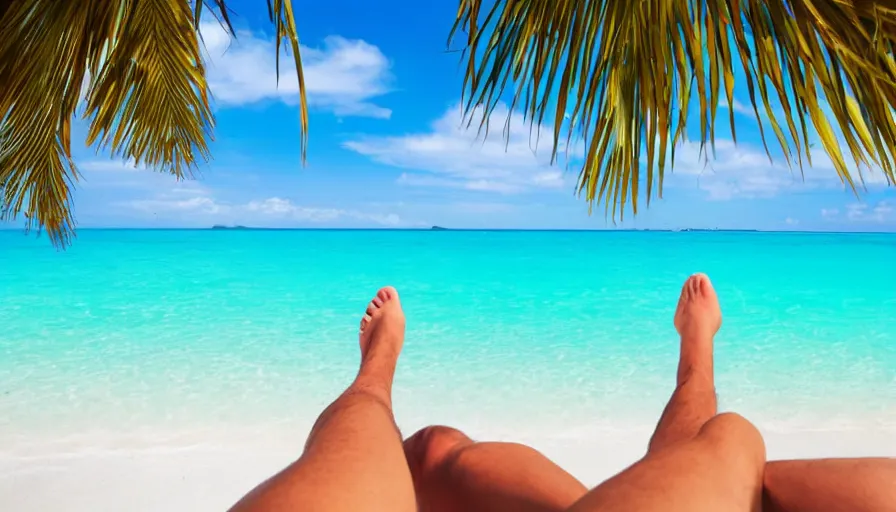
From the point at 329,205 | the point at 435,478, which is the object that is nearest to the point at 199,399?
the point at 435,478

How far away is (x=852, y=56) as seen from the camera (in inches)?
46.1

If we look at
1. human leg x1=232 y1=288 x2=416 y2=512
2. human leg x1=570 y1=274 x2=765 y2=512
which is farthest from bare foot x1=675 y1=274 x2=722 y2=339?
human leg x1=232 y1=288 x2=416 y2=512

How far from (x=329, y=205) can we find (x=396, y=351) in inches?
1093

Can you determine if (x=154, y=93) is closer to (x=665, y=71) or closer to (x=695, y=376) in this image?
(x=665, y=71)

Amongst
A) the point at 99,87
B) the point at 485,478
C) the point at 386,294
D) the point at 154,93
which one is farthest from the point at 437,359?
the point at 485,478

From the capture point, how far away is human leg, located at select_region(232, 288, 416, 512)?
0.59 m

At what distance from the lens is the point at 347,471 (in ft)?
2.09

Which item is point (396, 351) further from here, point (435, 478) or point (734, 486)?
point (734, 486)

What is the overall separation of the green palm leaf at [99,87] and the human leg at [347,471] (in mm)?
525

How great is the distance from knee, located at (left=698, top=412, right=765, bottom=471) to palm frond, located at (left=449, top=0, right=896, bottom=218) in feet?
2.41

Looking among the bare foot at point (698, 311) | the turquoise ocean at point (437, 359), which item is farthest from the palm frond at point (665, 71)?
the turquoise ocean at point (437, 359)

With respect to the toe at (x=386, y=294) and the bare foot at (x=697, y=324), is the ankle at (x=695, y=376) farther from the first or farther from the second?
the toe at (x=386, y=294)

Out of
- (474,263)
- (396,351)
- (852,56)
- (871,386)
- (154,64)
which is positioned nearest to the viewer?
(852,56)

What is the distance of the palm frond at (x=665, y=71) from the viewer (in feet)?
4.00
